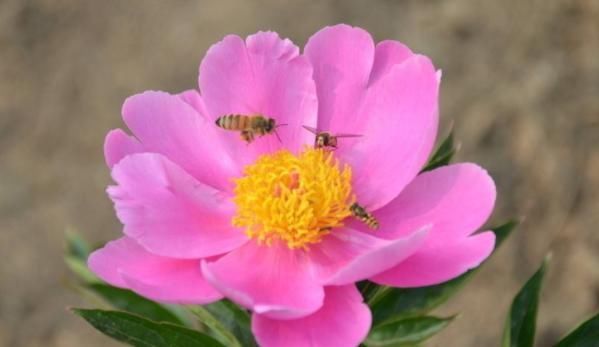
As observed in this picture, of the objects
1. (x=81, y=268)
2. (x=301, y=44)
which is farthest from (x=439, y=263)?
(x=301, y=44)

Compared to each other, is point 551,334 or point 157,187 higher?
point 157,187

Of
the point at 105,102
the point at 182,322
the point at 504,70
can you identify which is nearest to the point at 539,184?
the point at 504,70

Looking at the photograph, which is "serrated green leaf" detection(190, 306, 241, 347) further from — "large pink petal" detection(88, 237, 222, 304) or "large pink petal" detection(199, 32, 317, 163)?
"large pink petal" detection(199, 32, 317, 163)

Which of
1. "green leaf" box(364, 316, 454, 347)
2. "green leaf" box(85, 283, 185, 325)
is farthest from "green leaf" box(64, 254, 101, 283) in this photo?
"green leaf" box(364, 316, 454, 347)

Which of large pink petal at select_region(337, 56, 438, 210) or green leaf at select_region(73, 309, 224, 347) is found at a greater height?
large pink petal at select_region(337, 56, 438, 210)

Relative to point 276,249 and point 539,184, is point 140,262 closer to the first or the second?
point 276,249
